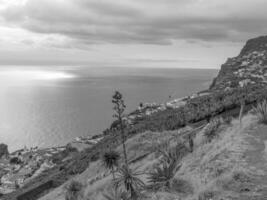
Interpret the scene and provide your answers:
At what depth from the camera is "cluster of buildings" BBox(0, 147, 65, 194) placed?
2344 inches

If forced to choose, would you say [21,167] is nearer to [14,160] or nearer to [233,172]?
[14,160]

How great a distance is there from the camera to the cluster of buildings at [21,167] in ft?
195

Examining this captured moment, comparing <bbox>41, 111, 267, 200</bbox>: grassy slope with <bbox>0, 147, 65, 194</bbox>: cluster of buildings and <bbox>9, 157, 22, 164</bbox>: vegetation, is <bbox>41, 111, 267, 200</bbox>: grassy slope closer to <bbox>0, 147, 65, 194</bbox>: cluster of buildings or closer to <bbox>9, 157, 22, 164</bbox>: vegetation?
<bbox>0, 147, 65, 194</bbox>: cluster of buildings

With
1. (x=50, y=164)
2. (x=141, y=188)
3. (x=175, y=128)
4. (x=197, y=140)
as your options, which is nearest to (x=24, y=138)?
(x=50, y=164)

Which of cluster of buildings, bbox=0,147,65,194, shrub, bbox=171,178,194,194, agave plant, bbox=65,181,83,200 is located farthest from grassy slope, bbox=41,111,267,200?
cluster of buildings, bbox=0,147,65,194

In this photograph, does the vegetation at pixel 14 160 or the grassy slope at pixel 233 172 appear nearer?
the grassy slope at pixel 233 172

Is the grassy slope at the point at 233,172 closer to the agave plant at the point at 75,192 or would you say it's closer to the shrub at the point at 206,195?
the shrub at the point at 206,195

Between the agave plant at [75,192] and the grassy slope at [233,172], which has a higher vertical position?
the grassy slope at [233,172]

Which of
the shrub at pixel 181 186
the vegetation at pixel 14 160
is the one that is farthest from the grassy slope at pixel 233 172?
the vegetation at pixel 14 160

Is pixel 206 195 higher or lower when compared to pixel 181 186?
higher

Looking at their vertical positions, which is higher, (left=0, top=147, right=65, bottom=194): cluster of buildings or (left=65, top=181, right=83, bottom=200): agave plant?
(left=65, top=181, right=83, bottom=200): agave plant

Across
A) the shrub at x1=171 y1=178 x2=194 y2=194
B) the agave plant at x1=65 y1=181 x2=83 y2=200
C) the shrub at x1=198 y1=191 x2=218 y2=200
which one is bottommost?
the agave plant at x1=65 y1=181 x2=83 y2=200

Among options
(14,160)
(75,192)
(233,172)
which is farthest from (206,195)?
(14,160)

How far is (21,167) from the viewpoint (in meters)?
75.2
